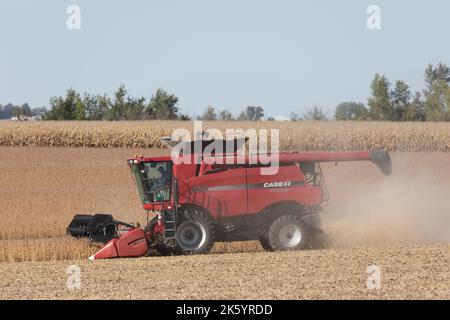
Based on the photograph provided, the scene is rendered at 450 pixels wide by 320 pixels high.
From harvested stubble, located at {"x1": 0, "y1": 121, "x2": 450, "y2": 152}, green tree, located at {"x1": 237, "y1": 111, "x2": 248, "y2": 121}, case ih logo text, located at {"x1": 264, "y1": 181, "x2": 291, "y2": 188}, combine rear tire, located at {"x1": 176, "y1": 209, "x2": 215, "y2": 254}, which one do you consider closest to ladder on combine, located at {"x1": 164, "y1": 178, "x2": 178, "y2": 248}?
combine rear tire, located at {"x1": 176, "y1": 209, "x2": 215, "y2": 254}

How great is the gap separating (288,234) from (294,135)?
873 inches

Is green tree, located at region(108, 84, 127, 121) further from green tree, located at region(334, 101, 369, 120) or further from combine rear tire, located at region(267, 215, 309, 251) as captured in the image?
combine rear tire, located at region(267, 215, 309, 251)

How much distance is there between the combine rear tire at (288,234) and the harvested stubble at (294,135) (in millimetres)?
20924

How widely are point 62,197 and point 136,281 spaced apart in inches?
604

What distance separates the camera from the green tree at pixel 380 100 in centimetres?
6744

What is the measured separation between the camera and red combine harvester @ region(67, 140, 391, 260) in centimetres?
1582

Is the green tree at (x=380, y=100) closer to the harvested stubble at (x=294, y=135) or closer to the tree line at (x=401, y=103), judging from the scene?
the tree line at (x=401, y=103)

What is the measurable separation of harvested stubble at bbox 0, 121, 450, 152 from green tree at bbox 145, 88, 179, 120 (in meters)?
17.9

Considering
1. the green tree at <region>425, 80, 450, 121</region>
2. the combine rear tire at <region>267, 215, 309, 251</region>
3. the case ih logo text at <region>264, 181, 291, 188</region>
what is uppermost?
the green tree at <region>425, 80, 450, 121</region>

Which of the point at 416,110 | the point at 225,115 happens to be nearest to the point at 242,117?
the point at 225,115

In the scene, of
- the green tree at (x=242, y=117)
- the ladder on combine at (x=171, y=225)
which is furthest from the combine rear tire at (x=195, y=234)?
the green tree at (x=242, y=117)

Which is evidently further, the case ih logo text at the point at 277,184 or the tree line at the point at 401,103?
the tree line at the point at 401,103

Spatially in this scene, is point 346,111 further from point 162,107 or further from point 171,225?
point 171,225
